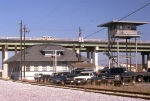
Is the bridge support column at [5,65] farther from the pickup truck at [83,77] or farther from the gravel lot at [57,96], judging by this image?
the gravel lot at [57,96]

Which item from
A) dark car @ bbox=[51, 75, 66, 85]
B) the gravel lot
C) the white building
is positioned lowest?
the gravel lot

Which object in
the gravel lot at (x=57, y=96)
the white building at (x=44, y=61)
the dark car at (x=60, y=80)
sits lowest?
the gravel lot at (x=57, y=96)

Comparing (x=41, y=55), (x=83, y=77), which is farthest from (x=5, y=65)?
(x=83, y=77)

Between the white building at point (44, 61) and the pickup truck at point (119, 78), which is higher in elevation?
the white building at point (44, 61)

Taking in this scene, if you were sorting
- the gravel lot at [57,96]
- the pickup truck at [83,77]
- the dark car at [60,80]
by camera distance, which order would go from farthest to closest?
the dark car at [60,80], the pickup truck at [83,77], the gravel lot at [57,96]

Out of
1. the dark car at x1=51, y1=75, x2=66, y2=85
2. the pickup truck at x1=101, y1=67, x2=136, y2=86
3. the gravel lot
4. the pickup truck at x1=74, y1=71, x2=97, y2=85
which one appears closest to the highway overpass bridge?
the dark car at x1=51, y1=75, x2=66, y2=85

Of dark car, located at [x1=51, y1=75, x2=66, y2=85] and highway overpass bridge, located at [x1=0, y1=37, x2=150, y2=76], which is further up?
highway overpass bridge, located at [x1=0, y1=37, x2=150, y2=76]

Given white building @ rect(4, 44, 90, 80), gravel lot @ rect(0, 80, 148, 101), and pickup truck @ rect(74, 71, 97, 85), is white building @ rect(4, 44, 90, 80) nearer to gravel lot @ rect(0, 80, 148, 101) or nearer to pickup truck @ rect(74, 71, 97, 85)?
pickup truck @ rect(74, 71, 97, 85)

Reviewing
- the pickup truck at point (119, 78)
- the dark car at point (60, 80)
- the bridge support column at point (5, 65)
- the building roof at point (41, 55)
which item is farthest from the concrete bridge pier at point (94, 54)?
the pickup truck at point (119, 78)

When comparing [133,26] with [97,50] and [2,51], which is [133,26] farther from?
[2,51]

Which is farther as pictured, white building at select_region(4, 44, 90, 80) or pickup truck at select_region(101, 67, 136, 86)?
white building at select_region(4, 44, 90, 80)

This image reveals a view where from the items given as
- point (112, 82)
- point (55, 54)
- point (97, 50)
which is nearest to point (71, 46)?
point (97, 50)

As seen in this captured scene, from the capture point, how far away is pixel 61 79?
1677 inches

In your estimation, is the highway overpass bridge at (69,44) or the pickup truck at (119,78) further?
the highway overpass bridge at (69,44)
